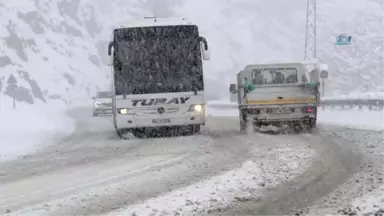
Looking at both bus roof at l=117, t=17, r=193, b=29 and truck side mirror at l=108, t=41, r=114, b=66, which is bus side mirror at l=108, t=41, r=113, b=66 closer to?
truck side mirror at l=108, t=41, r=114, b=66

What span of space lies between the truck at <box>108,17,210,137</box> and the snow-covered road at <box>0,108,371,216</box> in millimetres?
1943

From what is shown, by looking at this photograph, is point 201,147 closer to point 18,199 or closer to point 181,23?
point 181,23

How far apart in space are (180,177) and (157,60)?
26.5 ft

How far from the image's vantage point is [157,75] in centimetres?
1669

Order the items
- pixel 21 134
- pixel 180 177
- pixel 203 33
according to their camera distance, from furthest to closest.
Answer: pixel 203 33, pixel 21 134, pixel 180 177

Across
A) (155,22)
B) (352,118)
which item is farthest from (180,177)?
(352,118)

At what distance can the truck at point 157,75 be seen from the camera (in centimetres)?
1647

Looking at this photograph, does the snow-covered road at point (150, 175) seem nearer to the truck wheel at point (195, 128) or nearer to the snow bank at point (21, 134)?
the snow bank at point (21, 134)

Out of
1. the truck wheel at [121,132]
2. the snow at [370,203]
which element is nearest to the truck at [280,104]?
the truck wheel at [121,132]

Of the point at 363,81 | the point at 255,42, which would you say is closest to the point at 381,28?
the point at 363,81

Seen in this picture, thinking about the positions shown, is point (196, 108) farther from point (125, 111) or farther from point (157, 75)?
point (125, 111)

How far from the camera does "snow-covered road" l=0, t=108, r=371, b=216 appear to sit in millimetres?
7090

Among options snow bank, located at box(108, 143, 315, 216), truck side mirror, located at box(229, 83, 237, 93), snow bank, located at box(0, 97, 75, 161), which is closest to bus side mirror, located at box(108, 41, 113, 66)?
snow bank, located at box(0, 97, 75, 161)

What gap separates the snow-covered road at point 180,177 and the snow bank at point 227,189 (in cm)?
1
